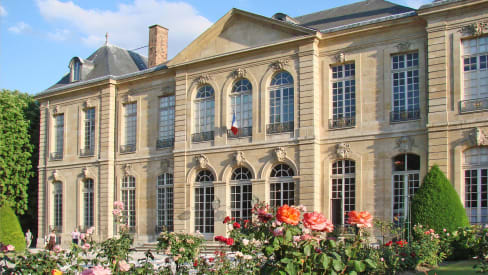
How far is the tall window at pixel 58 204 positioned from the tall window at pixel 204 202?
8.70m

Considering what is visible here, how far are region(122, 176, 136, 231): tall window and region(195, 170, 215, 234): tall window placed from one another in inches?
150

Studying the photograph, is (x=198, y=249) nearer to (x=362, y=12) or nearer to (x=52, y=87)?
(x=362, y=12)

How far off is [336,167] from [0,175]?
16.8 m

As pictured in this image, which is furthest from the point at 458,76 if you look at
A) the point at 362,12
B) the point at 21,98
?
the point at 21,98

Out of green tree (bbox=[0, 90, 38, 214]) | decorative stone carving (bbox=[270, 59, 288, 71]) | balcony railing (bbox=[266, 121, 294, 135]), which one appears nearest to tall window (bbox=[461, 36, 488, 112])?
balcony railing (bbox=[266, 121, 294, 135])

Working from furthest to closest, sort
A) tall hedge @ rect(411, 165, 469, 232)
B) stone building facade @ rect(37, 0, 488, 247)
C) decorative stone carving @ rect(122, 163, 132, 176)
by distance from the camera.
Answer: decorative stone carving @ rect(122, 163, 132, 176) < stone building facade @ rect(37, 0, 488, 247) < tall hedge @ rect(411, 165, 469, 232)

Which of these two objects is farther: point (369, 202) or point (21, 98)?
point (21, 98)

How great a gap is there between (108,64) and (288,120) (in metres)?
11.2

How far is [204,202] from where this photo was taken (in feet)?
73.0

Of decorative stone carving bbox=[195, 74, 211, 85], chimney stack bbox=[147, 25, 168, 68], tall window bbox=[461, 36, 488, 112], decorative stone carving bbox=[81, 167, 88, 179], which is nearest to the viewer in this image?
tall window bbox=[461, 36, 488, 112]

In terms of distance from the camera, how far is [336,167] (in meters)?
19.2

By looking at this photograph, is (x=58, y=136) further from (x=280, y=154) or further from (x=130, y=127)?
(x=280, y=154)

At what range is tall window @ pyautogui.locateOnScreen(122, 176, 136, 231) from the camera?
24.9m

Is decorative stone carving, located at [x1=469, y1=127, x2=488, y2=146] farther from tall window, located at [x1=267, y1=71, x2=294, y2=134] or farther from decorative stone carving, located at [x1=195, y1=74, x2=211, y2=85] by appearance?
decorative stone carving, located at [x1=195, y1=74, x2=211, y2=85]
